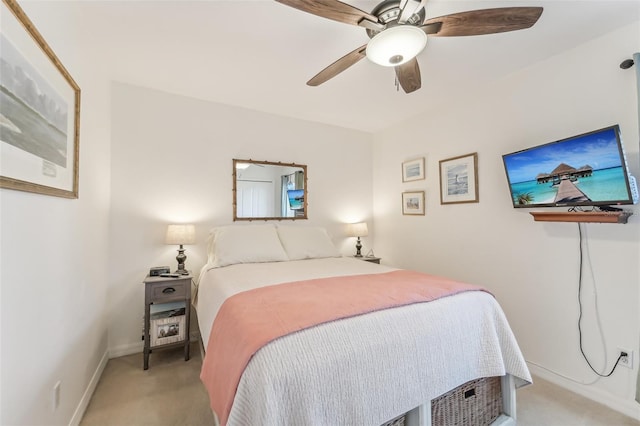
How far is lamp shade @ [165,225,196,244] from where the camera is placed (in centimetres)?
254

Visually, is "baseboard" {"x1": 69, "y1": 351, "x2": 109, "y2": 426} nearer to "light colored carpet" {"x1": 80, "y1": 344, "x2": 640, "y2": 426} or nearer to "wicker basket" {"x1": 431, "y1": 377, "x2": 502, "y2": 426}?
"light colored carpet" {"x1": 80, "y1": 344, "x2": 640, "y2": 426}

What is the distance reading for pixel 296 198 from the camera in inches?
138

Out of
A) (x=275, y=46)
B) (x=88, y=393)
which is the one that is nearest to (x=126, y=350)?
(x=88, y=393)

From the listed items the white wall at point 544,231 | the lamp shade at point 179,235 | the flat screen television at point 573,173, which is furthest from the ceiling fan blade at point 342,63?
the lamp shade at point 179,235

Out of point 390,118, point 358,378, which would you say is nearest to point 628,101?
point 390,118

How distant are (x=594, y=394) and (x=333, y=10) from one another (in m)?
3.00

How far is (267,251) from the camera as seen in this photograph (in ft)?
8.91

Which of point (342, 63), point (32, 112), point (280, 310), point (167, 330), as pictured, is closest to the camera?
point (32, 112)

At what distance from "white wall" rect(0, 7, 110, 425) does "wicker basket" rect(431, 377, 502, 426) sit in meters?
1.81

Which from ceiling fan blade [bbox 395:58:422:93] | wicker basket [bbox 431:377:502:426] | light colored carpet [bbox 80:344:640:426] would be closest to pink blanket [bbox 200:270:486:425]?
wicker basket [bbox 431:377:502:426]

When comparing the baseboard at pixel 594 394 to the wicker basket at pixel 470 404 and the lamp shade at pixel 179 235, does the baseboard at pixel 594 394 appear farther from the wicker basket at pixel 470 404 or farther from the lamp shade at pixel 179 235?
the lamp shade at pixel 179 235

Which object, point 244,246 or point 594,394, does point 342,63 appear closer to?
point 244,246

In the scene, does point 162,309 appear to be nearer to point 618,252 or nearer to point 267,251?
point 267,251

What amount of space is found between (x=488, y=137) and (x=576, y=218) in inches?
42.2
